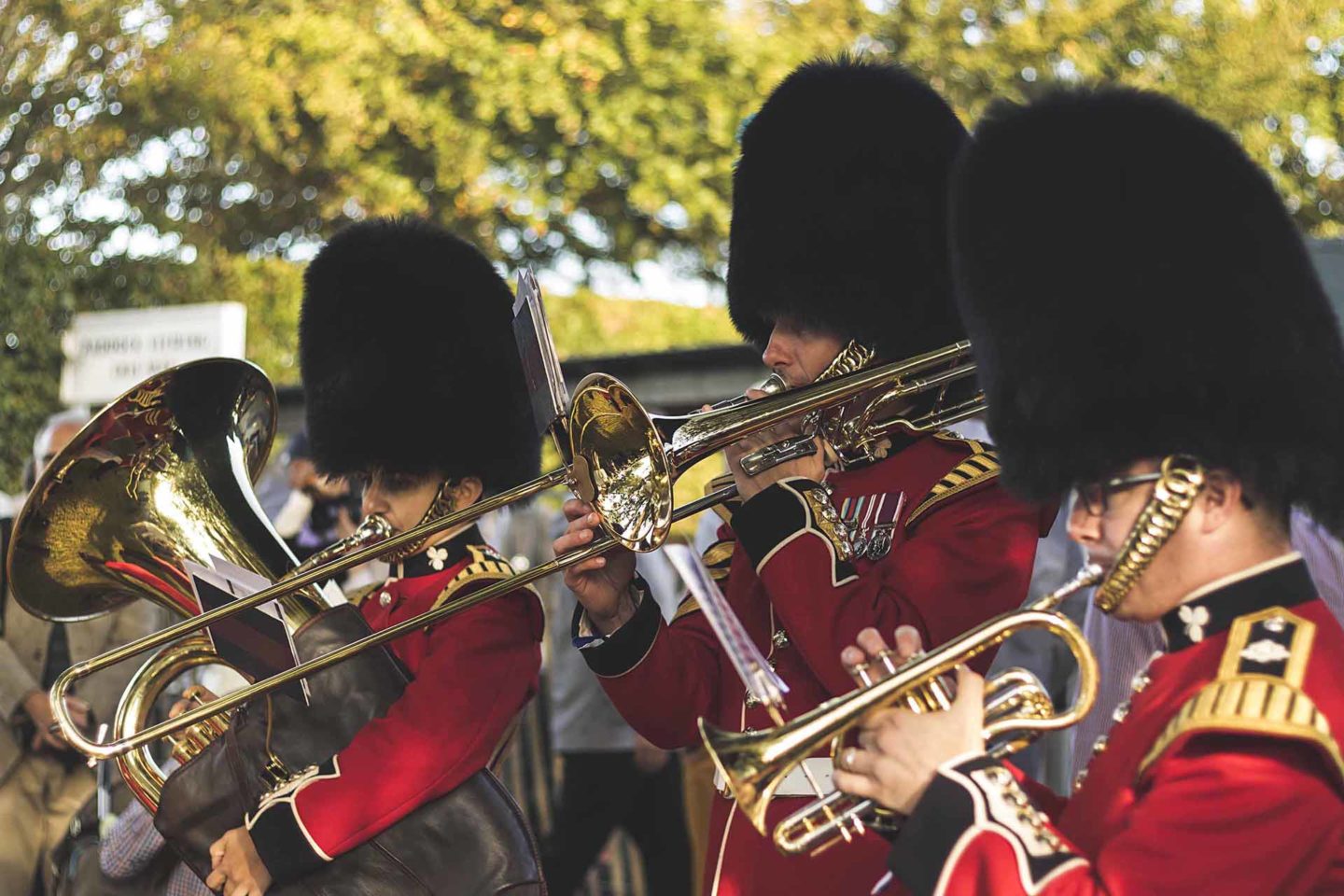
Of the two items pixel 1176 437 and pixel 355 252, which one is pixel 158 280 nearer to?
pixel 355 252

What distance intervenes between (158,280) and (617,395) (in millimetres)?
11857

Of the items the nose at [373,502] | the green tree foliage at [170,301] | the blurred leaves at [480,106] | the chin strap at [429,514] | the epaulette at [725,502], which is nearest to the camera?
the epaulette at [725,502]

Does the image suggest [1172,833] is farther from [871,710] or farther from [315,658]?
[315,658]

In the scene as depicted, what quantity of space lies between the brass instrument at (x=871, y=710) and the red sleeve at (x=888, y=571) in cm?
48

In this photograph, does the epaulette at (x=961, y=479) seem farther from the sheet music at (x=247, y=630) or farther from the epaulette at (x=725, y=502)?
the sheet music at (x=247, y=630)

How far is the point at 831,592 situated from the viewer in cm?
277

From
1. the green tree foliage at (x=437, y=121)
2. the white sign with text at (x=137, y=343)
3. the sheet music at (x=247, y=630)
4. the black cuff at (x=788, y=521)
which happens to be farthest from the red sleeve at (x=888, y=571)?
the green tree foliage at (x=437, y=121)

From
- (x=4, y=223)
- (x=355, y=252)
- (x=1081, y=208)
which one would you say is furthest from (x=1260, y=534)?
(x=4, y=223)

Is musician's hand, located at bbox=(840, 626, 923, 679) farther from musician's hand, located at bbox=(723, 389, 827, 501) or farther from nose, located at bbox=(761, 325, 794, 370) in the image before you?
nose, located at bbox=(761, 325, 794, 370)

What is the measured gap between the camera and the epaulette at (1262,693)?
200 cm

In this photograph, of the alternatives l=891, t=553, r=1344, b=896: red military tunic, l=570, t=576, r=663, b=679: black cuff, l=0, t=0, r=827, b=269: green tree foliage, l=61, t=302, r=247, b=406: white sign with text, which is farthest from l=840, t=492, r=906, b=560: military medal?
l=0, t=0, r=827, b=269: green tree foliage

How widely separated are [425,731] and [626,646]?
505 mm

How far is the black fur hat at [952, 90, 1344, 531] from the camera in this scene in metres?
2.18

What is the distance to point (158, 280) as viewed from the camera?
14109mm
